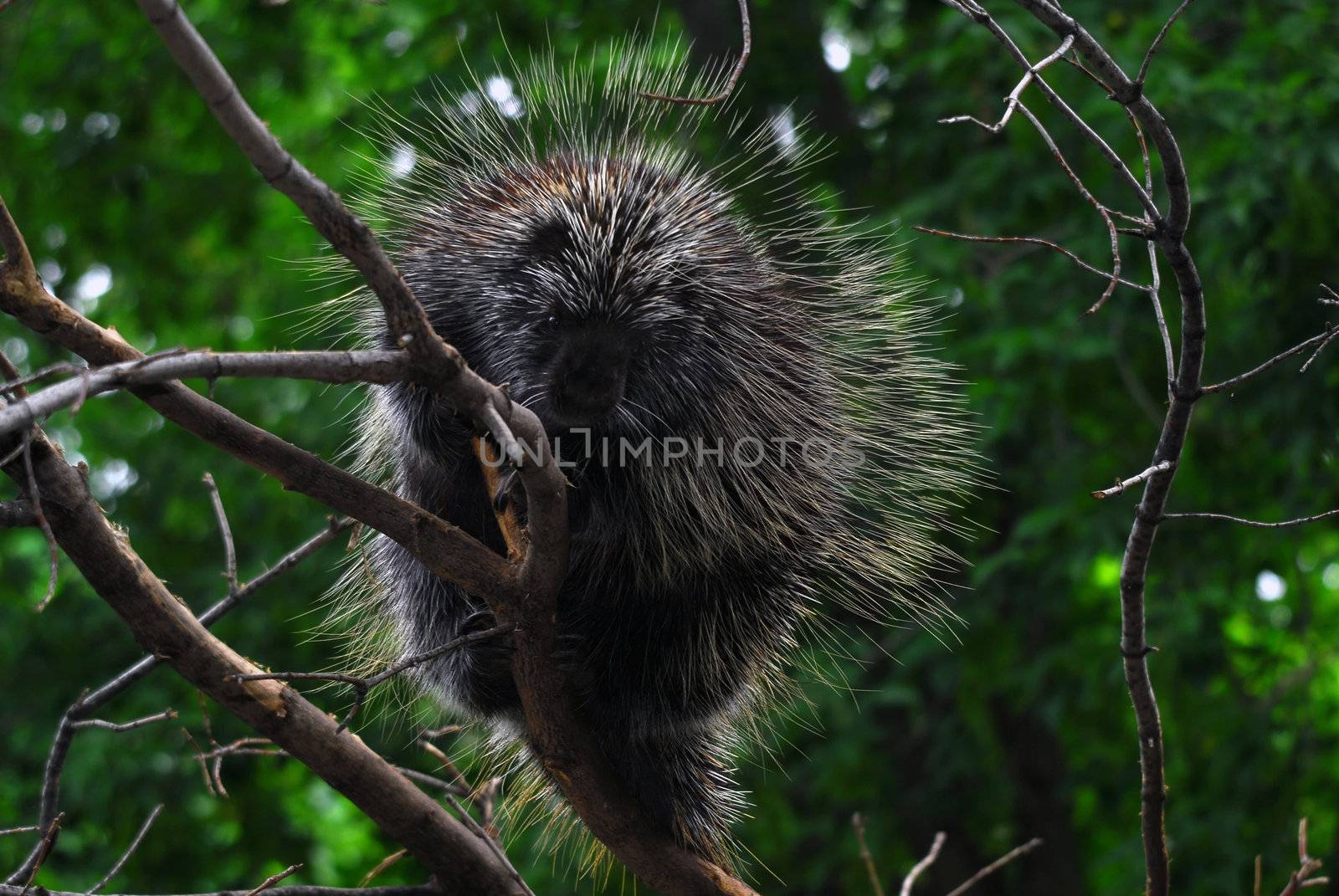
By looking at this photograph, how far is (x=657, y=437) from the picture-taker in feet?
7.52

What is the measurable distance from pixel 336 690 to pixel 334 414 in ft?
3.17

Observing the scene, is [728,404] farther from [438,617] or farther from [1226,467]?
[1226,467]

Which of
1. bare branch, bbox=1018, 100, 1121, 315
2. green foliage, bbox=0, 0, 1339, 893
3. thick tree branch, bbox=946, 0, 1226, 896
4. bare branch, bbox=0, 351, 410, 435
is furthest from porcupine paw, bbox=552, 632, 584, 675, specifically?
green foliage, bbox=0, 0, 1339, 893

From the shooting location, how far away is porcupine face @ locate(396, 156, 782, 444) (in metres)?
2.12

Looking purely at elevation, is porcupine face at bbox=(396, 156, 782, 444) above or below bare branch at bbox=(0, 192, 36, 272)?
below

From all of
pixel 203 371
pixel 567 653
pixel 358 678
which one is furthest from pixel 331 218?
pixel 567 653

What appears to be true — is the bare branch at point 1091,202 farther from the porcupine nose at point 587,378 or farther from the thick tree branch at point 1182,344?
the porcupine nose at point 587,378

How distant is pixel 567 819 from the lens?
8.47 ft

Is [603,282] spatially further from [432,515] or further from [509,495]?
[432,515]

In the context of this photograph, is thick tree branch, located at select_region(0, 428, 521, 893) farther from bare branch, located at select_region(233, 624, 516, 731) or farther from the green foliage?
the green foliage

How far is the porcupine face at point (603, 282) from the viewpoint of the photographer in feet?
6.97

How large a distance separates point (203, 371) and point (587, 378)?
0.89 meters

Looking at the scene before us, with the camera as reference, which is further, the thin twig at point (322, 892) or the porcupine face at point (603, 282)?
the porcupine face at point (603, 282)

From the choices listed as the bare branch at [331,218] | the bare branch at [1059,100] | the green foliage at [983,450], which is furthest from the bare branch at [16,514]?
the green foliage at [983,450]
